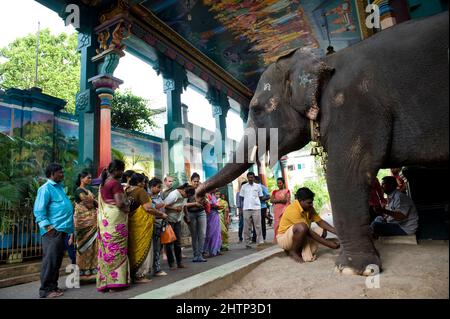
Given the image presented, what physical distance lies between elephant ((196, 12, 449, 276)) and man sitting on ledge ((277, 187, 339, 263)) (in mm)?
784

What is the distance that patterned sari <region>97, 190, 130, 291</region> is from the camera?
3.47m

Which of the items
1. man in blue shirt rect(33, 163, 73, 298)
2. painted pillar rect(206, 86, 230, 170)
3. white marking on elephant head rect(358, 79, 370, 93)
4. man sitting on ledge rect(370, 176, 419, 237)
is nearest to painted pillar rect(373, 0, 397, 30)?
man sitting on ledge rect(370, 176, 419, 237)

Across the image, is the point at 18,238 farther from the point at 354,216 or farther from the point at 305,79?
the point at 354,216

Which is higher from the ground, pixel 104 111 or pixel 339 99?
pixel 104 111

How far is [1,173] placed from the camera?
634 cm

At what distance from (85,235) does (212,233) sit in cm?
241

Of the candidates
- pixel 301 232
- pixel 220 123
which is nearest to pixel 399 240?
pixel 301 232

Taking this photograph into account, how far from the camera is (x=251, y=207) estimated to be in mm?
6828

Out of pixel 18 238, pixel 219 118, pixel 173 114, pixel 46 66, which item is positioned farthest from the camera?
pixel 46 66

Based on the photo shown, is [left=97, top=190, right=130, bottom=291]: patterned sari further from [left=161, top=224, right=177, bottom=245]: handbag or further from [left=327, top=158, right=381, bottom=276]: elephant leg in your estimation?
[left=327, top=158, right=381, bottom=276]: elephant leg

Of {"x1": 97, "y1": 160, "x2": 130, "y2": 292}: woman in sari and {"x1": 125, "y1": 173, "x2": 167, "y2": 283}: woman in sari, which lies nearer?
{"x1": 97, "y1": 160, "x2": 130, "y2": 292}: woman in sari
